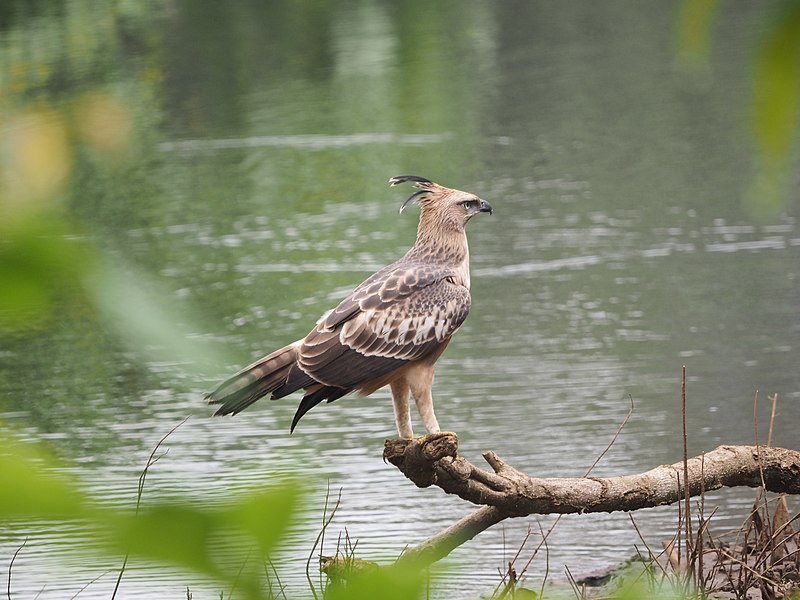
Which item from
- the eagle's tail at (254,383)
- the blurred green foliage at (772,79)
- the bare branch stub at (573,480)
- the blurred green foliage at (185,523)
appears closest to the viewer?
the blurred green foliage at (185,523)

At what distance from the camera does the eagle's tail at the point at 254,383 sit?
3355mm

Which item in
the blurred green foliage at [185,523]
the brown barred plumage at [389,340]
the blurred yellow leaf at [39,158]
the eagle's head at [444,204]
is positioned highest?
the blurred yellow leaf at [39,158]

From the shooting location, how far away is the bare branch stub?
3.16 metres

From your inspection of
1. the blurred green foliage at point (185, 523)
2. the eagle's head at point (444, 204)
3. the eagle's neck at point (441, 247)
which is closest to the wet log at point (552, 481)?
the eagle's neck at point (441, 247)

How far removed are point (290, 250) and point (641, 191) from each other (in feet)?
8.75

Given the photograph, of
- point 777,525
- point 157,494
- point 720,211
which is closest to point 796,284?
point 720,211

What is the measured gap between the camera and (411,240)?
8625 mm

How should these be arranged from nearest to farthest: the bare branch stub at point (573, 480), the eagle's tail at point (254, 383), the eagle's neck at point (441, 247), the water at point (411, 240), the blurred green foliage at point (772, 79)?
the blurred green foliage at point (772, 79), the water at point (411, 240), the bare branch stub at point (573, 480), the eagle's tail at point (254, 383), the eagle's neck at point (441, 247)

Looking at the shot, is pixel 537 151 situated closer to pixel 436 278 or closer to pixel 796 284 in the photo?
pixel 796 284

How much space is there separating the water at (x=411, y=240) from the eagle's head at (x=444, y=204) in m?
0.50

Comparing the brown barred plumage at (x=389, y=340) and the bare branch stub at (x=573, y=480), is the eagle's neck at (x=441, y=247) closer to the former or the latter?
the brown barred plumage at (x=389, y=340)

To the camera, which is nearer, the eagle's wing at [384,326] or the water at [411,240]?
the water at [411,240]

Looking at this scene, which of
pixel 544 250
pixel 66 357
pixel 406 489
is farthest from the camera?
pixel 544 250

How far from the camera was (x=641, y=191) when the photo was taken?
31.1 feet
